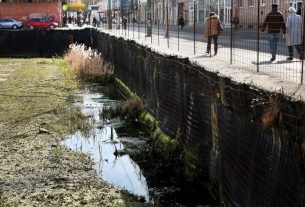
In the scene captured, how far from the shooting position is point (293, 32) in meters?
12.3

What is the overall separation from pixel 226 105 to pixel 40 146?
489cm

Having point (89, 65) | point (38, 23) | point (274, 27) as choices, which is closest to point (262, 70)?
point (274, 27)

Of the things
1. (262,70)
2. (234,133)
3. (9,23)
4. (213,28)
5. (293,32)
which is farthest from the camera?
(9,23)

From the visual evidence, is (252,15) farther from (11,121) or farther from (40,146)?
(11,121)

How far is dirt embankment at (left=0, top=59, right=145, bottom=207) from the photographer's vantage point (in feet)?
25.8

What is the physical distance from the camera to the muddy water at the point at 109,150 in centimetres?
909

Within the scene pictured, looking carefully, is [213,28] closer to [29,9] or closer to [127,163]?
[127,163]

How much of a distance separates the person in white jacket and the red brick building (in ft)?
174

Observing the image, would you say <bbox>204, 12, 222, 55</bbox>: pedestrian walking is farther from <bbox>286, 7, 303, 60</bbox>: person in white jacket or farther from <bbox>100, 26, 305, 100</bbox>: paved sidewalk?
<bbox>286, 7, 303, 60</bbox>: person in white jacket

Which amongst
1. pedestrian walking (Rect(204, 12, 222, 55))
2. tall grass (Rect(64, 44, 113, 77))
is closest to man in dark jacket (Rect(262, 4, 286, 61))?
pedestrian walking (Rect(204, 12, 222, 55))

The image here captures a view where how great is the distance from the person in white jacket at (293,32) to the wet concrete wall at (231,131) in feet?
9.73

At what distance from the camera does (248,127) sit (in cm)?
638

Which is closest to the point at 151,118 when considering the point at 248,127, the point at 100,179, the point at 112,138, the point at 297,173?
the point at 112,138

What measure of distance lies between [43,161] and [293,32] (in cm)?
645
